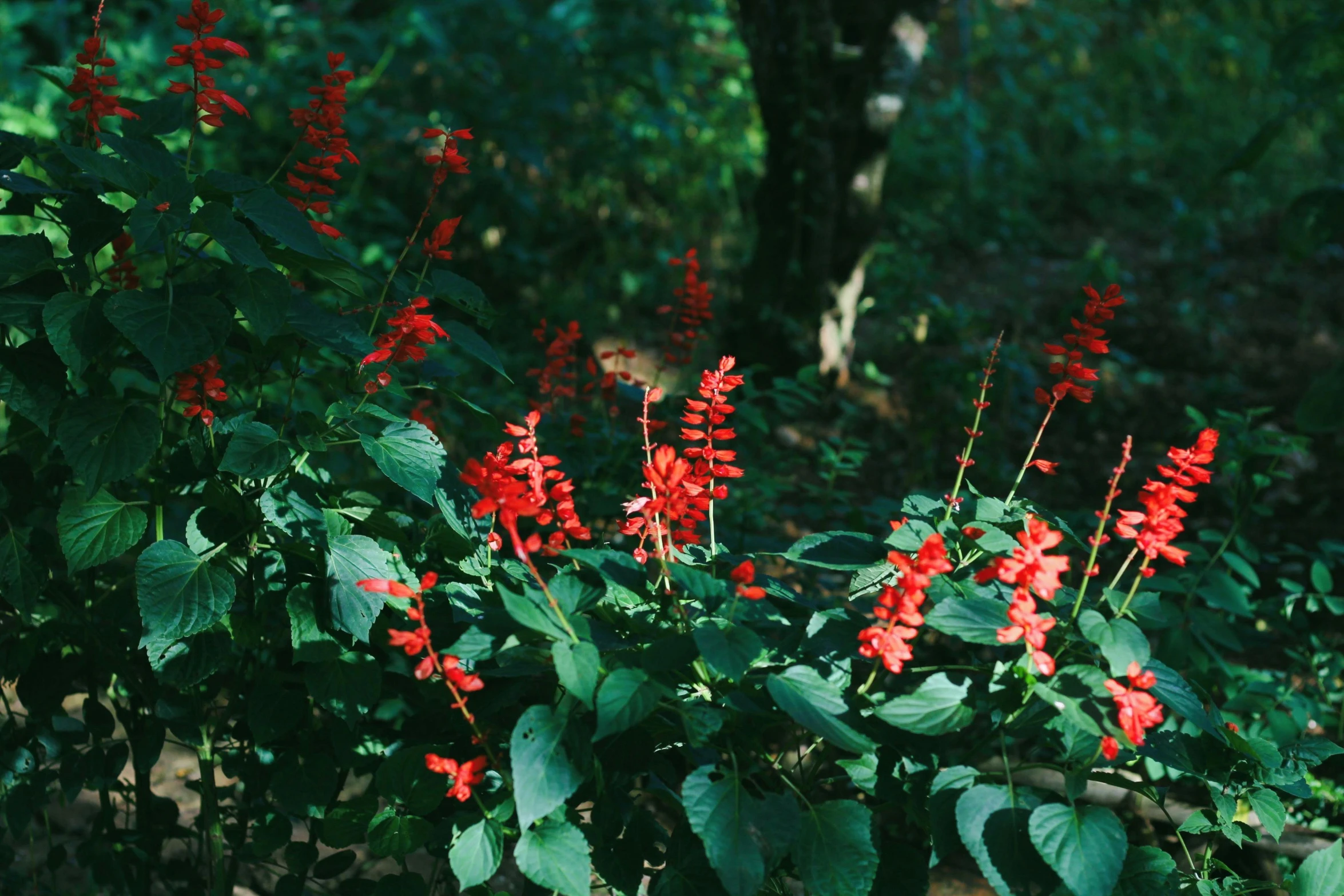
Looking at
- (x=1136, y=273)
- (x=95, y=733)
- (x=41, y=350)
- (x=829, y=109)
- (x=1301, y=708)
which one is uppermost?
(x=41, y=350)

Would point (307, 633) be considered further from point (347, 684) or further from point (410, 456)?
point (410, 456)

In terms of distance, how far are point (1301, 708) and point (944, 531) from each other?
1.13 metres

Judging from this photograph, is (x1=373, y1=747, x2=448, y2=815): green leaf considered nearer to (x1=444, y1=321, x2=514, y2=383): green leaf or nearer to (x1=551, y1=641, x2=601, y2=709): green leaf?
(x1=551, y1=641, x2=601, y2=709): green leaf

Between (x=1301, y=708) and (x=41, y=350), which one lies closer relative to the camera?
(x=41, y=350)

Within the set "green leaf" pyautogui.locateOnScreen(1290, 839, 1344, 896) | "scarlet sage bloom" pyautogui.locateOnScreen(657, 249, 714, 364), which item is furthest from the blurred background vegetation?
"green leaf" pyautogui.locateOnScreen(1290, 839, 1344, 896)

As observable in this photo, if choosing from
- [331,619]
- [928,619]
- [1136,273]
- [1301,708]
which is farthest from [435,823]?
[1136,273]

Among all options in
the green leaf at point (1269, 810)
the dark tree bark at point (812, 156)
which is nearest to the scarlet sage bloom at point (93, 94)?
the green leaf at point (1269, 810)

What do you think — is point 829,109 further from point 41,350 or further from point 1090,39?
point 1090,39

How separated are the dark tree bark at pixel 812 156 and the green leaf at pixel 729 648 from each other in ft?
8.08

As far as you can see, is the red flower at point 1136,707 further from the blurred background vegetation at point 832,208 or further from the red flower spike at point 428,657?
the blurred background vegetation at point 832,208

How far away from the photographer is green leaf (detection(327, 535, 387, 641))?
47.9 inches

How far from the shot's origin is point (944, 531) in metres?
1.32

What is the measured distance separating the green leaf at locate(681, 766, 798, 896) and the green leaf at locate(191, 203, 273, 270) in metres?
0.69

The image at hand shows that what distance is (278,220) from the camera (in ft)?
4.02
